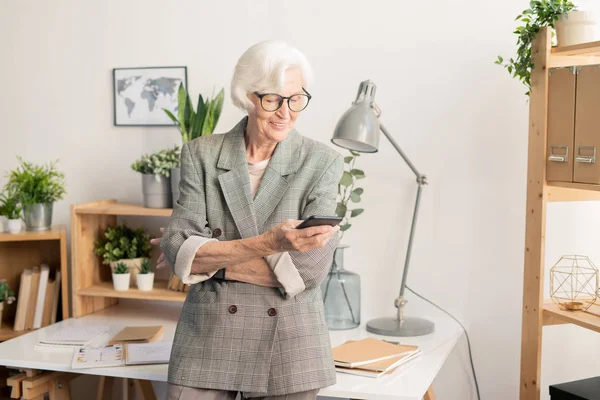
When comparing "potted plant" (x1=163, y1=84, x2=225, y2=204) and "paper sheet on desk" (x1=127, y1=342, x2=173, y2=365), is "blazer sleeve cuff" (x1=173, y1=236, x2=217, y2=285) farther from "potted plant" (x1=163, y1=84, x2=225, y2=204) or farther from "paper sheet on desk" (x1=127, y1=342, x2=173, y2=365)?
"potted plant" (x1=163, y1=84, x2=225, y2=204)

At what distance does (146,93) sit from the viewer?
3002 millimetres

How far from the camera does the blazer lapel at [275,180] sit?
174 cm

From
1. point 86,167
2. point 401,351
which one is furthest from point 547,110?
point 86,167

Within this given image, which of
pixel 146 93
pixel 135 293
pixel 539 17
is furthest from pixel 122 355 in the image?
pixel 539 17

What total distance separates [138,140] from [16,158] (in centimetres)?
62

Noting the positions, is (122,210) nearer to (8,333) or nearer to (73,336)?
(73,336)

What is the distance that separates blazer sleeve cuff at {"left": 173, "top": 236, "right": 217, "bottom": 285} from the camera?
65.1 inches

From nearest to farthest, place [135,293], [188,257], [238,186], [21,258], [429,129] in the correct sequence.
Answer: [188,257], [238,186], [429,129], [135,293], [21,258]

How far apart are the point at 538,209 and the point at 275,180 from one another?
902 millimetres

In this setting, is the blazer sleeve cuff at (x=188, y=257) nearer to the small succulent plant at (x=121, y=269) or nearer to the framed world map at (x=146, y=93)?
the small succulent plant at (x=121, y=269)

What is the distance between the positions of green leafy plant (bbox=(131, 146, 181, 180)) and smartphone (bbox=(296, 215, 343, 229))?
1308mm

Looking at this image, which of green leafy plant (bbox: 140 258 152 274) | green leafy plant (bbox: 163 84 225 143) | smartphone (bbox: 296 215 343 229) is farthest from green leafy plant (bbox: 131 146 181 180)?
smartphone (bbox: 296 215 343 229)

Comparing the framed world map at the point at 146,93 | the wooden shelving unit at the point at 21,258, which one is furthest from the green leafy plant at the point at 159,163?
the wooden shelving unit at the point at 21,258

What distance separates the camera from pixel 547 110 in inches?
84.3
